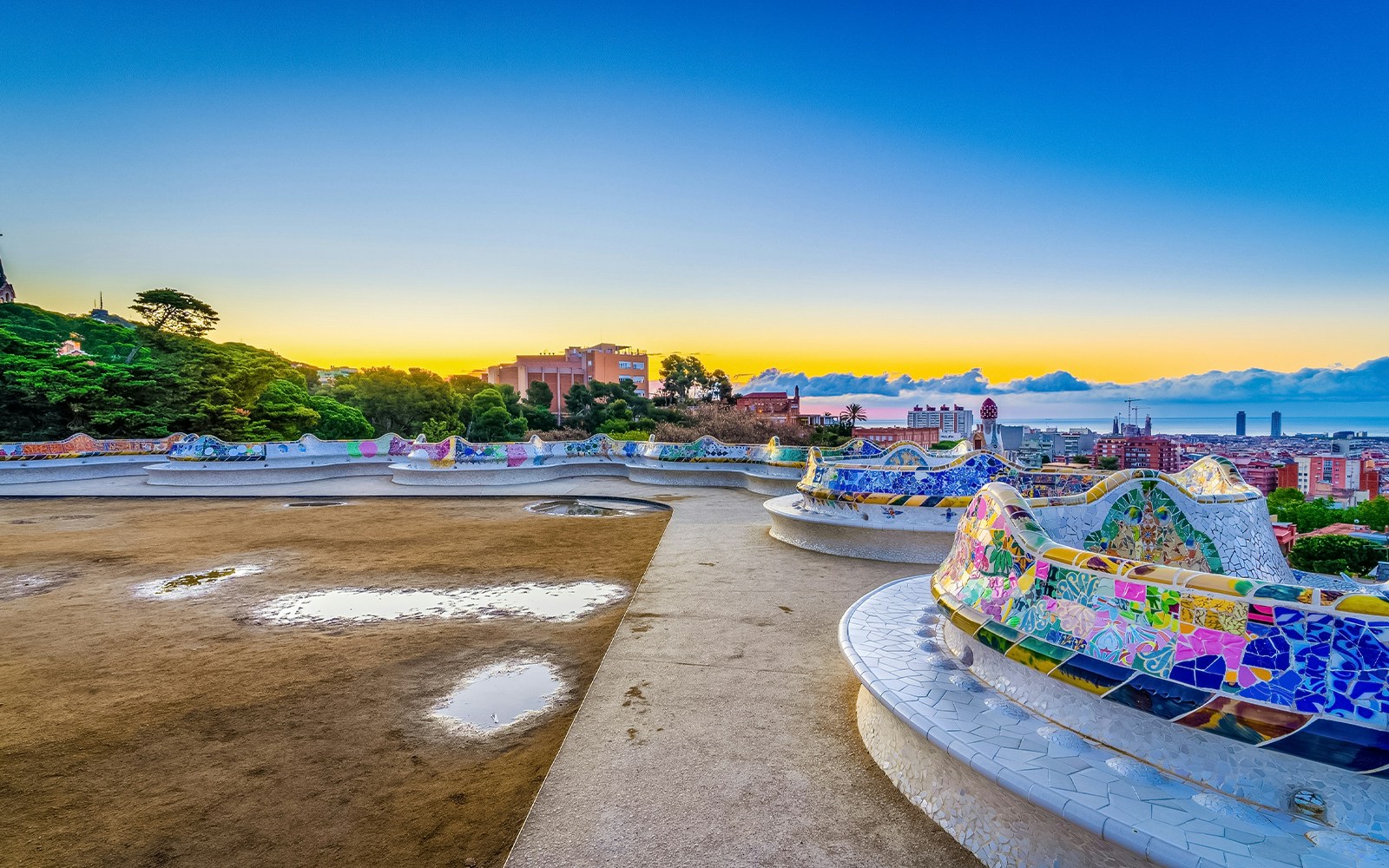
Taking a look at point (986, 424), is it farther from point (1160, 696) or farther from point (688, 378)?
point (688, 378)

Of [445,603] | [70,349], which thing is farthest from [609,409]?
[445,603]

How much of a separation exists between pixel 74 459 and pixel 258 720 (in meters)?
21.9

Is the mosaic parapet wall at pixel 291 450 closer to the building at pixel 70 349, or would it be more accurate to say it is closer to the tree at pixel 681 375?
the building at pixel 70 349

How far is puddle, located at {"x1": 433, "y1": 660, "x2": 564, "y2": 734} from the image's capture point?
3.41m

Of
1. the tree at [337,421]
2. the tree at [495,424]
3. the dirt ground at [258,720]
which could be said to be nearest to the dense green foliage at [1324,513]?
the dirt ground at [258,720]

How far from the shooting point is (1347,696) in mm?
1705

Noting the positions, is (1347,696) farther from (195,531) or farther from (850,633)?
(195,531)

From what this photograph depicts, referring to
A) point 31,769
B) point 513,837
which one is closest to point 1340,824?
point 513,837

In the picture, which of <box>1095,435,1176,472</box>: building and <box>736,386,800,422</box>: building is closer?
<box>1095,435,1176,472</box>: building

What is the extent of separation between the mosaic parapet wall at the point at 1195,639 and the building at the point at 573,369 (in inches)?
3003

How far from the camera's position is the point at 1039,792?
1911mm

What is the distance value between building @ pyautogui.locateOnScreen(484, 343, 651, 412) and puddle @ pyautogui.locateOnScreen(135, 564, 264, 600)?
7065 centimetres

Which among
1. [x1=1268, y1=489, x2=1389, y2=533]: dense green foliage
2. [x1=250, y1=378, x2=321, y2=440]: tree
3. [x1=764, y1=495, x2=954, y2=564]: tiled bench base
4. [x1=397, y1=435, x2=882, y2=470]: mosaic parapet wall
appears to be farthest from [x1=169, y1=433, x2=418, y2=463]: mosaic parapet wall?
[x1=1268, y1=489, x2=1389, y2=533]: dense green foliage

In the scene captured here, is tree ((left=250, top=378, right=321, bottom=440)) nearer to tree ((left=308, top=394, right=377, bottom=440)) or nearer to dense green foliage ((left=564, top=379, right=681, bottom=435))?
tree ((left=308, top=394, right=377, bottom=440))
